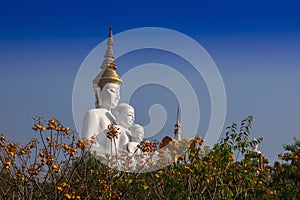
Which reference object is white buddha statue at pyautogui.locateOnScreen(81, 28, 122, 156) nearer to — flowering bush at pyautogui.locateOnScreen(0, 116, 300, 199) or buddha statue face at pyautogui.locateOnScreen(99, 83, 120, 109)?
buddha statue face at pyautogui.locateOnScreen(99, 83, 120, 109)

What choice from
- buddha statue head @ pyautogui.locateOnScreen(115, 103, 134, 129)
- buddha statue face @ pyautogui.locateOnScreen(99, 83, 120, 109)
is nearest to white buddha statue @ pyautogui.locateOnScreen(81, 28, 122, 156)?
buddha statue face @ pyautogui.locateOnScreen(99, 83, 120, 109)

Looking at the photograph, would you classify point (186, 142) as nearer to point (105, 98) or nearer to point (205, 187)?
point (205, 187)

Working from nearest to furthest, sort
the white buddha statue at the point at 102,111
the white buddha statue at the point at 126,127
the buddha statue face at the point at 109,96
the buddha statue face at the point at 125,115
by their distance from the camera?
the white buddha statue at the point at 102,111 → the white buddha statue at the point at 126,127 → the buddha statue face at the point at 125,115 → the buddha statue face at the point at 109,96

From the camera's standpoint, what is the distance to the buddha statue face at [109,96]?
12703 millimetres

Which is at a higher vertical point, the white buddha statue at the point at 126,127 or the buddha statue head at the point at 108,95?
the buddha statue head at the point at 108,95

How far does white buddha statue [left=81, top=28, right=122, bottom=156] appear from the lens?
37.9ft

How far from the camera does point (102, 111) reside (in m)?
12.2

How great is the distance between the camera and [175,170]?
548cm

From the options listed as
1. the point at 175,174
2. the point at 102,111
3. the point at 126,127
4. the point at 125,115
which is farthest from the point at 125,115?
the point at 175,174

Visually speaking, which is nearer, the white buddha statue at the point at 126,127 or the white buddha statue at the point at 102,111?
the white buddha statue at the point at 102,111

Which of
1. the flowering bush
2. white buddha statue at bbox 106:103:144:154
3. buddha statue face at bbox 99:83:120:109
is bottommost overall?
the flowering bush

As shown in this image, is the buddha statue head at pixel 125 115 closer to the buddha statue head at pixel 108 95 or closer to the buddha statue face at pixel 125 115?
the buddha statue face at pixel 125 115

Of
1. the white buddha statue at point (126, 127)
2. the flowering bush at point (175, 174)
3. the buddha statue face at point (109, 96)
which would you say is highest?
the buddha statue face at point (109, 96)

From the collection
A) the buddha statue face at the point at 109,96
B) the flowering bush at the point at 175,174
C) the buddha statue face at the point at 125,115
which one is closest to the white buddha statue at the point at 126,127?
the buddha statue face at the point at 125,115
